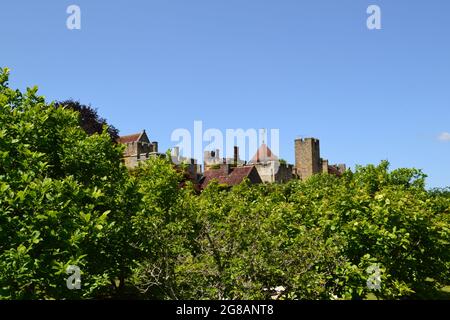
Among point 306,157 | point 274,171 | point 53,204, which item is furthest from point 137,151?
point 53,204

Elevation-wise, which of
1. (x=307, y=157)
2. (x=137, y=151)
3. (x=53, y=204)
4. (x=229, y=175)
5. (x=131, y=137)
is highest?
(x=131, y=137)

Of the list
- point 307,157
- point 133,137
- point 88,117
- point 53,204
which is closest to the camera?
point 53,204

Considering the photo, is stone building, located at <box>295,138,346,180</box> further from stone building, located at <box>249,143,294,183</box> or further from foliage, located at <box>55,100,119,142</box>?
foliage, located at <box>55,100,119,142</box>

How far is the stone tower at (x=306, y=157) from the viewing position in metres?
70.1

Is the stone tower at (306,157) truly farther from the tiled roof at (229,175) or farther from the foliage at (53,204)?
the foliage at (53,204)

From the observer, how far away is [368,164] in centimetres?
1977

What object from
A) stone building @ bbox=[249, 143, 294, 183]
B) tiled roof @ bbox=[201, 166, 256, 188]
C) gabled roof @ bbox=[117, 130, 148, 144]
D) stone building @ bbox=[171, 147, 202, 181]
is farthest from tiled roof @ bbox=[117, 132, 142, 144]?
stone building @ bbox=[249, 143, 294, 183]

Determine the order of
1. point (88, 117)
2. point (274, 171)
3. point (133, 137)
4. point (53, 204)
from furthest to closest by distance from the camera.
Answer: point (274, 171), point (133, 137), point (88, 117), point (53, 204)

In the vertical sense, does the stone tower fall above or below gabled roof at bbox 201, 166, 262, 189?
above

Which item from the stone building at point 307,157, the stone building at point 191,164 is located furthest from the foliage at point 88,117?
the stone building at point 307,157

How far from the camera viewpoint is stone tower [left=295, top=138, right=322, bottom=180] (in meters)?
70.1

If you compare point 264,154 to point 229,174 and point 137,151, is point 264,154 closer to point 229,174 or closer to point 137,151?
point 229,174

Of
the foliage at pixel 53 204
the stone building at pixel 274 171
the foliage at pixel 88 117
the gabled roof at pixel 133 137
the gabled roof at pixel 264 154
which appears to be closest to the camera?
the foliage at pixel 53 204

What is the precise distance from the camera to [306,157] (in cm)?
7044
